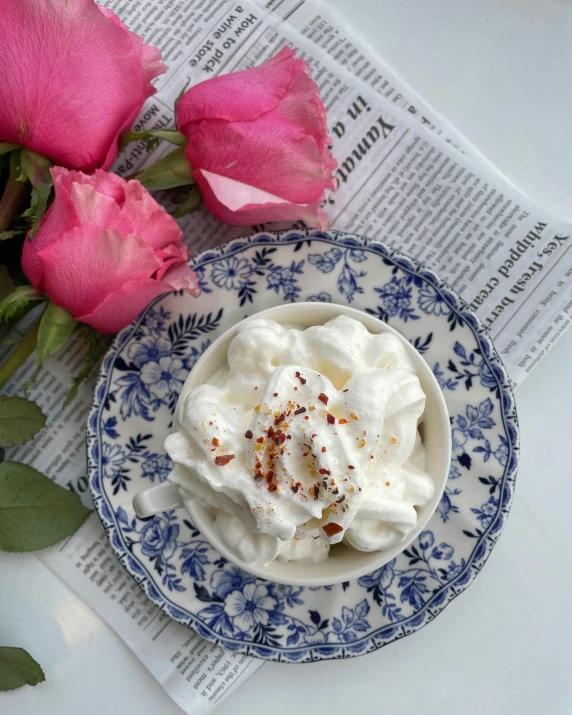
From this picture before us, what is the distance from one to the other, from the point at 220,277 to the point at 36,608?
414 millimetres

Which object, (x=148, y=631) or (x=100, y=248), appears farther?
(x=148, y=631)

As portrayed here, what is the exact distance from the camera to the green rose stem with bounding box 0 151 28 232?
57 centimetres

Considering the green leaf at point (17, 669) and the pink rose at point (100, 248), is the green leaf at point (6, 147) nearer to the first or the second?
the pink rose at point (100, 248)

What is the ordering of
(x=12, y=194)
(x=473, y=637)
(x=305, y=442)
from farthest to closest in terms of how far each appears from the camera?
(x=473, y=637) < (x=12, y=194) < (x=305, y=442)

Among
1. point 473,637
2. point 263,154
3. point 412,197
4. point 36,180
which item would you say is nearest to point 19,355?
point 36,180

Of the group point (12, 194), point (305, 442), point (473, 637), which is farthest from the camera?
point (473, 637)

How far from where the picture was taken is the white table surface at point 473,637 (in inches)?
26.4

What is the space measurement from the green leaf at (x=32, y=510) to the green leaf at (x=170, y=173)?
0.32 m

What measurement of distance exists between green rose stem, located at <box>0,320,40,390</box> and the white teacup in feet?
0.58

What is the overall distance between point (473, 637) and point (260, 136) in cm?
58

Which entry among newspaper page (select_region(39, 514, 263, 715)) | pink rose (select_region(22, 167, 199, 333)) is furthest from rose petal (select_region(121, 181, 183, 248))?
newspaper page (select_region(39, 514, 263, 715))

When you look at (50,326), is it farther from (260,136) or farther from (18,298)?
(260,136)

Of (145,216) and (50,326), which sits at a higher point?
(145,216)

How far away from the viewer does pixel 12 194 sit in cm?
58
